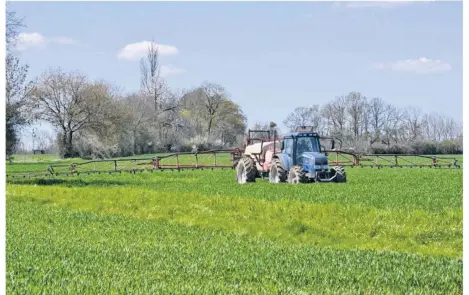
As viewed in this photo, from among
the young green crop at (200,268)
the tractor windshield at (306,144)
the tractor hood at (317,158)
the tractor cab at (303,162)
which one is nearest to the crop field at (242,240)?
the young green crop at (200,268)

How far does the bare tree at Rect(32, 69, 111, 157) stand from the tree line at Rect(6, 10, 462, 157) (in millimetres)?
53

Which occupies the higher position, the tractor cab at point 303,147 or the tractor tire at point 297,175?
the tractor cab at point 303,147

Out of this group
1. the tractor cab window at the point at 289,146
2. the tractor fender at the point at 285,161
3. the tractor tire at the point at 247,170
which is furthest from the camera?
the tractor tire at the point at 247,170

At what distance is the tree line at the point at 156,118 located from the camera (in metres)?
30.4

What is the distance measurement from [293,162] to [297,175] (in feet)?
3.89

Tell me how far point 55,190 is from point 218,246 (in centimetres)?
1480

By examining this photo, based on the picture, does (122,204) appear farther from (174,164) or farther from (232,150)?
(174,164)

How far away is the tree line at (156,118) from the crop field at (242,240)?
387cm

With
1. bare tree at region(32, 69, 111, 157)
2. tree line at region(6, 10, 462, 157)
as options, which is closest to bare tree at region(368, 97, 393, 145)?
tree line at region(6, 10, 462, 157)

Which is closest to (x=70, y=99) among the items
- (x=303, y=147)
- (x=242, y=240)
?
(x=303, y=147)

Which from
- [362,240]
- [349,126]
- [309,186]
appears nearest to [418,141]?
[349,126]

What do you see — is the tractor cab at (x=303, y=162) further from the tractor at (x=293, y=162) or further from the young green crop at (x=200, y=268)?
the young green crop at (x=200, y=268)

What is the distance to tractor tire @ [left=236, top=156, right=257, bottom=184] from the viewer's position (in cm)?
3047

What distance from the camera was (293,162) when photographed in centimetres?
2791
